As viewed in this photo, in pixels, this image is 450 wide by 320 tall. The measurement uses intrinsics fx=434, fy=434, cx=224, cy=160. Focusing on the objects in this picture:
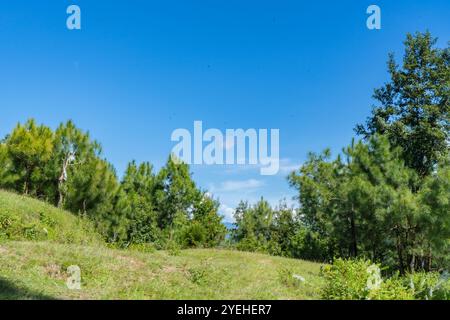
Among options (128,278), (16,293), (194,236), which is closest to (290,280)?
(128,278)

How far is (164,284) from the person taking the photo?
973cm

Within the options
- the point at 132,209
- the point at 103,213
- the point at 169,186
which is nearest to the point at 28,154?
the point at 103,213

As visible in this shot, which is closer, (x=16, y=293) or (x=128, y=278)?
(x=16, y=293)

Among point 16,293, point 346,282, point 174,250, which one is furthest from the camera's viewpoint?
point 174,250

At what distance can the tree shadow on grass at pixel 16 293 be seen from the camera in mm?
7591

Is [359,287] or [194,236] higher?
[194,236]

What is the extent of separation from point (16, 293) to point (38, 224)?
9812 mm

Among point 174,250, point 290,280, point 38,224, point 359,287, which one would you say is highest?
point 38,224

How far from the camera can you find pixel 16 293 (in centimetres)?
791

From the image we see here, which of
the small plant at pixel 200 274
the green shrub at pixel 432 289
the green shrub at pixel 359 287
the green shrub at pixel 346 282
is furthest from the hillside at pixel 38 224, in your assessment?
the green shrub at pixel 432 289

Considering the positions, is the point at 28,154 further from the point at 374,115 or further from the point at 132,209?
the point at 374,115

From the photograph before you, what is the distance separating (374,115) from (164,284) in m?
19.9

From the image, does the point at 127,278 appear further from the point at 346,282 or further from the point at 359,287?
the point at 359,287

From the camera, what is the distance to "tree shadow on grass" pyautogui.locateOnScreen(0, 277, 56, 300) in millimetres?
7591
